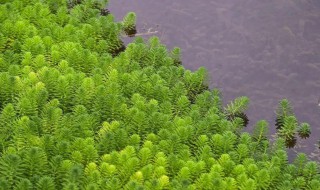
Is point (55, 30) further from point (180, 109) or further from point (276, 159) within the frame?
point (276, 159)

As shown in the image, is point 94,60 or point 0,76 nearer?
point 0,76

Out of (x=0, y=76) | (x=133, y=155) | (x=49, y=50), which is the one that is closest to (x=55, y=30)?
(x=49, y=50)

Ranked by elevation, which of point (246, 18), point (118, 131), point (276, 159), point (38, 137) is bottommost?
point (38, 137)

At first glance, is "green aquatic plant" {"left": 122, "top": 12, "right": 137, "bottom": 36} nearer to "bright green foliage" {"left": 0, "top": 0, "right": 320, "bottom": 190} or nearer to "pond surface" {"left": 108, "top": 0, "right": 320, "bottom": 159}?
"pond surface" {"left": 108, "top": 0, "right": 320, "bottom": 159}

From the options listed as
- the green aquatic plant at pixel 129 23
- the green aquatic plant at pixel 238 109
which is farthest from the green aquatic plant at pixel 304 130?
the green aquatic plant at pixel 129 23

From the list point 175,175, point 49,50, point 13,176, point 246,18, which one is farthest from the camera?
point 246,18

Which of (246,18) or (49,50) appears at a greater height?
(246,18)

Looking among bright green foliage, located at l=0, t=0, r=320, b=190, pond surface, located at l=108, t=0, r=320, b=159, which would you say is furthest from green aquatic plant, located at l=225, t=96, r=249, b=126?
pond surface, located at l=108, t=0, r=320, b=159
